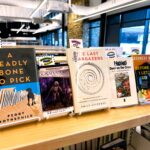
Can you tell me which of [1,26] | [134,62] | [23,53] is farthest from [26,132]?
[1,26]

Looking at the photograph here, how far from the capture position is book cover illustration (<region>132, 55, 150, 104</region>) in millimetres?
874

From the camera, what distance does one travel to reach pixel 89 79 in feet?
2.52

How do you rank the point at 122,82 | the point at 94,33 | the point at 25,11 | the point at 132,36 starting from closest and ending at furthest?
the point at 122,82, the point at 132,36, the point at 94,33, the point at 25,11

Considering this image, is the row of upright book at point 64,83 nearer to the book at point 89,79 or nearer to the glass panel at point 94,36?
the book at point 89,79

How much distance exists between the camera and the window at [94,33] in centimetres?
941

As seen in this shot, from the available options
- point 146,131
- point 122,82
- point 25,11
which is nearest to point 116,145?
point 146,131

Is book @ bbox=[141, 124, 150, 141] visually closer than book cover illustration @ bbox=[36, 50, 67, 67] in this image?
No

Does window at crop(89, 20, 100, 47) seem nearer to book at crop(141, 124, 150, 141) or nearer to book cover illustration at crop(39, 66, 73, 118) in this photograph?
book at crop(141, 124, 150, 141)

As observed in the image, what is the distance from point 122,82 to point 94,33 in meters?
9.34

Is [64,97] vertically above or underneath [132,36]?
underneath

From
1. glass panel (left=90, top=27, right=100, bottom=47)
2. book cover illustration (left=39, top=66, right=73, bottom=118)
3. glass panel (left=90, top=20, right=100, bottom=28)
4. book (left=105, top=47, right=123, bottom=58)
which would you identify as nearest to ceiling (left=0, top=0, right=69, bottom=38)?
glass panel (left=90, top=20, right=100, bottom=28)

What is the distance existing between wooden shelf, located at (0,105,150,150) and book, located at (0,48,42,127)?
0.04 metres

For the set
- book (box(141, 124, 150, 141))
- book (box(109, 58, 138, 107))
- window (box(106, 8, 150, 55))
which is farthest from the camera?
window (box(106, 8, 150, 55))

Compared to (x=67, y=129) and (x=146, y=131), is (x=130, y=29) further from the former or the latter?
(x=67, y=129)
